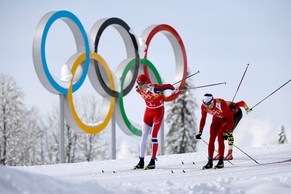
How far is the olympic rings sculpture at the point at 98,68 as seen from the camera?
12.9 metres

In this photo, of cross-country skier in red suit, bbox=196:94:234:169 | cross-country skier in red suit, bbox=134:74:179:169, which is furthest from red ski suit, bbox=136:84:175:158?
cross-country skier in red suit, bbox=196:94:234:169

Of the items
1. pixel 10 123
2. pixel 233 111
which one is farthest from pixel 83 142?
pixel 233 111

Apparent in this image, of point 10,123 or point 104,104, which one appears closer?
point 104,104

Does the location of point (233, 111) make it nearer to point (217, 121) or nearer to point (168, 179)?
point (217, 121)

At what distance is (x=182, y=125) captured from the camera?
30.0 metres

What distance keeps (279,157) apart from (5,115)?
58.8ft

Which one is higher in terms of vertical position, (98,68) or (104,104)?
(98,68)

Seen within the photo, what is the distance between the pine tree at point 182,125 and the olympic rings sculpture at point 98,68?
41.7 feet

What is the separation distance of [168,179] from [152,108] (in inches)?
95.8

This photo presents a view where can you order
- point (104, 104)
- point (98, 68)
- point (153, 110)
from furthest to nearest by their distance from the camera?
point (104, 104)
point (98, 68)
point (153, 110)

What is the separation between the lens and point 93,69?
14.7 m

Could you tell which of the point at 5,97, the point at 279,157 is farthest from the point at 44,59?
the point at 5,97

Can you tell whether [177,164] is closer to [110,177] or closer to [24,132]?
[110,177]

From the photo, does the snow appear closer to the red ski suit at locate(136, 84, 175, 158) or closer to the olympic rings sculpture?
the red ski suit at locate(136, 84, 175, 158)
